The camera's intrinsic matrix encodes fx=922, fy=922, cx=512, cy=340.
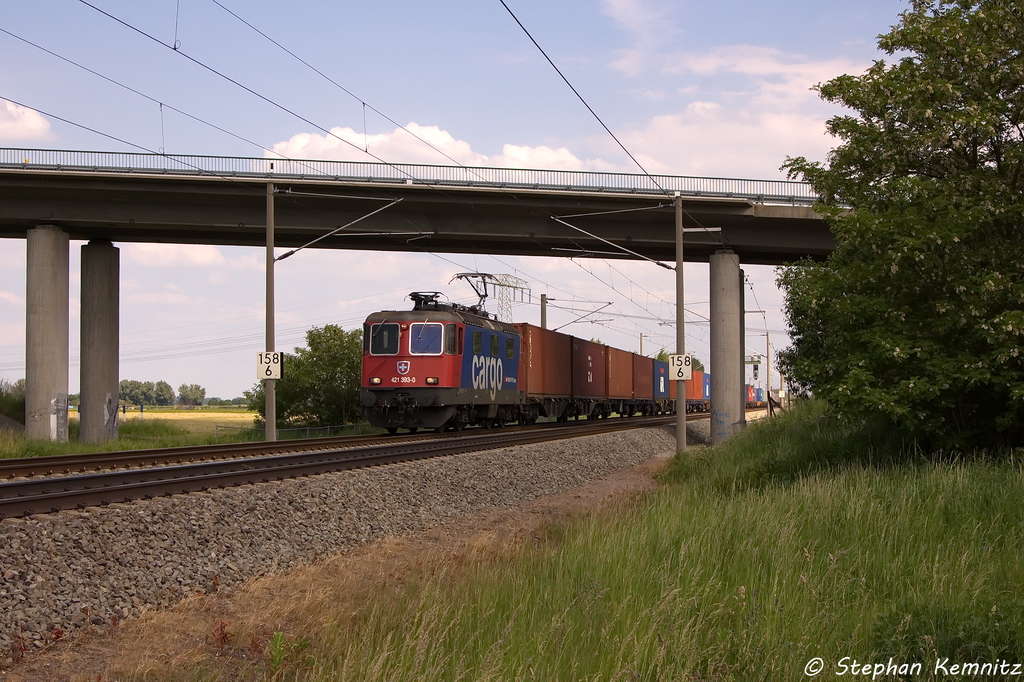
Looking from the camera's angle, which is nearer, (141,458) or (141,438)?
(141,458)

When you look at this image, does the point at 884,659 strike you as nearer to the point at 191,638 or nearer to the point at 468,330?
the point at 191,638

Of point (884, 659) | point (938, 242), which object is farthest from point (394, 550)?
point (938, 242)

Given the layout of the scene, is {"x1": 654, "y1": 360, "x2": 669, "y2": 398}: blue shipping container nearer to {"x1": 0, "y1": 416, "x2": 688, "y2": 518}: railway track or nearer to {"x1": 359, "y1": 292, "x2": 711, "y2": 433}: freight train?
{"x1": 359, "y1": 292, "x2": 711, "y2": 433}: freight train

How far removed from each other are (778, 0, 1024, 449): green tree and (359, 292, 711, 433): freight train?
10.6 meters

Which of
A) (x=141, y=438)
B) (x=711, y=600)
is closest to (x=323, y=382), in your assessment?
(x=141, y=438)

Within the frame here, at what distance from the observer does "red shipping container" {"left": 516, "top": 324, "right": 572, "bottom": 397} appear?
2984cm

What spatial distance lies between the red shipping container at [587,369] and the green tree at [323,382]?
850 centimetres

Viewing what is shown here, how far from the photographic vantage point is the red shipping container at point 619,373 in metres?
40.9

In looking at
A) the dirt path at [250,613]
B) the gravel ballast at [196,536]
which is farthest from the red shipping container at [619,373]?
the dirt path at [250,613]

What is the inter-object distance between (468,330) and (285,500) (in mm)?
13633

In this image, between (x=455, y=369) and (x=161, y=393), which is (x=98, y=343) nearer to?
(x=455, y=369)

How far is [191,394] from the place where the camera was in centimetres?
18888

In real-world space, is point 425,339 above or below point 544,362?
above

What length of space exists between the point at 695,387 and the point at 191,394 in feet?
499
